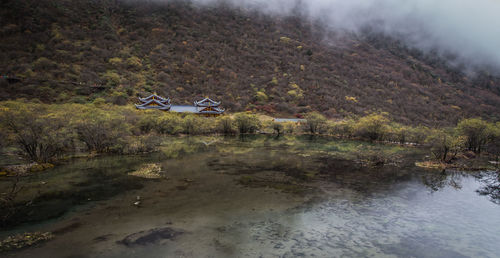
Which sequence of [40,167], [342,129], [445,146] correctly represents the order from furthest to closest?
[342,129]
[445,146]
[40,167]

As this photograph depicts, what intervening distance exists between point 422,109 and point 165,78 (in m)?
95.9

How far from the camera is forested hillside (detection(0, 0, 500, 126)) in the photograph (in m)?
78.1

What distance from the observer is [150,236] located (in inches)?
460

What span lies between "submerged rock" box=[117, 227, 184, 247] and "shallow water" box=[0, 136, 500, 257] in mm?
43

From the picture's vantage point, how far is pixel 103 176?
2048 cm

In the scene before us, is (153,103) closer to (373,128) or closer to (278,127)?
(278,127)

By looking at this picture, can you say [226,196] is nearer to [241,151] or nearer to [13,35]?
[241,151]

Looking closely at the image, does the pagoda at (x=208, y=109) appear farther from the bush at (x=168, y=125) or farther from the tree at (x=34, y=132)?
the tree at (x=34, y=132)

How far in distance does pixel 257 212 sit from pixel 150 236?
5829 mm

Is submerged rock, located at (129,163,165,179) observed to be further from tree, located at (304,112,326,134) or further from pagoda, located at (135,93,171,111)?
pagoda, located at (135,93,171,111)

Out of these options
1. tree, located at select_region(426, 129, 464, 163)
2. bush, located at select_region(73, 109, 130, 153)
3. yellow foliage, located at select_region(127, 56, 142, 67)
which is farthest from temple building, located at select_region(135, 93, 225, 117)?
tree, located at select_region(426, 129, 464, 163)

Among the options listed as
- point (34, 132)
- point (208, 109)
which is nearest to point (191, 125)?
point (208, 109)

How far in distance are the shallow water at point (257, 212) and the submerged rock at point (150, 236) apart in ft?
0.14

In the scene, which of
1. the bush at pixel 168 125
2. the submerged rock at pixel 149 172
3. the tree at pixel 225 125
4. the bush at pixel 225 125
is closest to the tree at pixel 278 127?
the bush at pixel 225 125
